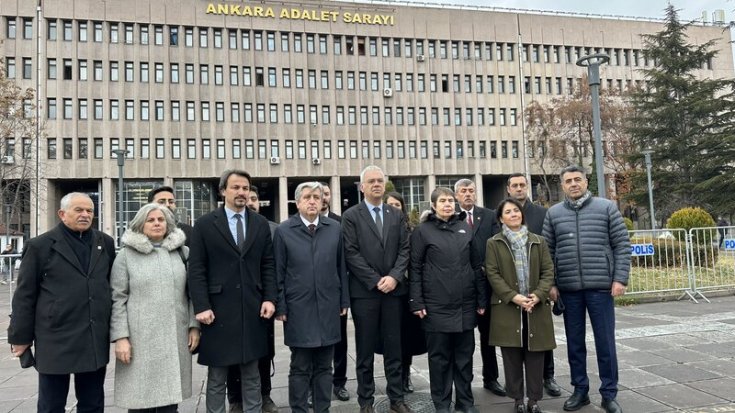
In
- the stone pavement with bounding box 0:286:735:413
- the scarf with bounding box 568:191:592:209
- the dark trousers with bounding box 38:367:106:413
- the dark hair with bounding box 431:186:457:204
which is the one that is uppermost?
the dark hair with bounding box 431:186:457:204

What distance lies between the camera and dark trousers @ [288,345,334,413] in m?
4.05

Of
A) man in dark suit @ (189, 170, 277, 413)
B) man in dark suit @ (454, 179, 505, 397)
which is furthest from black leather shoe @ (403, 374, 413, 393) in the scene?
man in dark suit @ (189, 170, 277, 413)

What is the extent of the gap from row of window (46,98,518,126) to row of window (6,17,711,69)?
4.87 metres

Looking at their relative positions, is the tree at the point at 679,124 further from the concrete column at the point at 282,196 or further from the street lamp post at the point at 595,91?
the concrete column at the point at 282,196

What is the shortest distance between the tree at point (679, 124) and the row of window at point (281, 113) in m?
16.2

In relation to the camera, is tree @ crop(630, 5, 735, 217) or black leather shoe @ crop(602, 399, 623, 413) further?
tree @ crop(630, 5, 735, 217)

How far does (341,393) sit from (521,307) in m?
2.02

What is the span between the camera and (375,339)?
14.3ft

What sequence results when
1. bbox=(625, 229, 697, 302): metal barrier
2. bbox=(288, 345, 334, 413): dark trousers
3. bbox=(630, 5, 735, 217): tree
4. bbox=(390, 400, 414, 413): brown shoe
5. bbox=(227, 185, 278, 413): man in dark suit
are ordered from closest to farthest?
bbox=(288, 345, 334, 413): dark trousers
bbox=(390, 400, 414, 413): brown shoe
bbox=(227, 185, 278, 413): man in dark suit
bbox=(625, 229, 697, 302): metal barrier
bbox=(630, 5, 735, 217): tree

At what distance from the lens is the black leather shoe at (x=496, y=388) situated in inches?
185

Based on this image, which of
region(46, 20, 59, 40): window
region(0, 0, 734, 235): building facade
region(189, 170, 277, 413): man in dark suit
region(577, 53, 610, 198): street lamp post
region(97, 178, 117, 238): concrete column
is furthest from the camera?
region(97, 178, 117, 238): concrete column

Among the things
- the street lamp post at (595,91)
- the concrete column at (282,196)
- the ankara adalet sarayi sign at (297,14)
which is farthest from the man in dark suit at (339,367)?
the ankara adalet sarayi sign at (297,14)

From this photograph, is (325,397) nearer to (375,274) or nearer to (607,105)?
(375,274)

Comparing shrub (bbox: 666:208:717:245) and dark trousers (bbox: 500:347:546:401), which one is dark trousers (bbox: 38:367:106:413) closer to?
dark trousers (bbox: 500:347:546:401)
